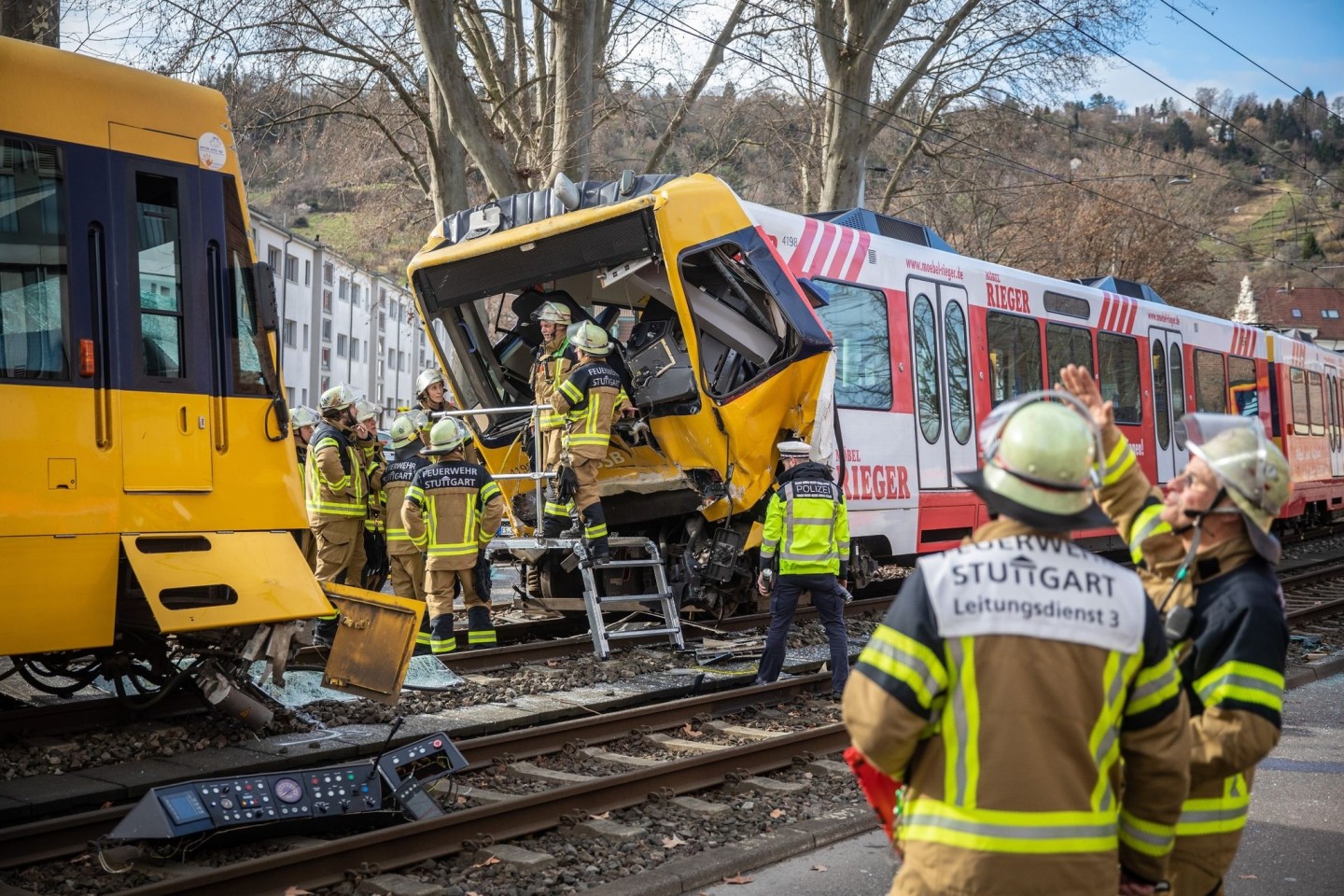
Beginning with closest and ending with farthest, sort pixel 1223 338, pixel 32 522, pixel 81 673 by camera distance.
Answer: pixel 32 522
pixel 81 673
pixel 1223 338

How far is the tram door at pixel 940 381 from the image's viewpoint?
11.9 metres

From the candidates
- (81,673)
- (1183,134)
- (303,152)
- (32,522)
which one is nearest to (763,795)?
(32,522)

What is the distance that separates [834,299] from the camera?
36.1 ft

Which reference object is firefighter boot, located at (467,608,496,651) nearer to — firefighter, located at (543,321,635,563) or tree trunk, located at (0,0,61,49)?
firefighter, located at (543,321,635,563)

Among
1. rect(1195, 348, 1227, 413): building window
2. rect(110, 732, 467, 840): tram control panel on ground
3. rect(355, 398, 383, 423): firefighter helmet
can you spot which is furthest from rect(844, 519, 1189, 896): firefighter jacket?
rect(1195, 348, 1227, 413): building window

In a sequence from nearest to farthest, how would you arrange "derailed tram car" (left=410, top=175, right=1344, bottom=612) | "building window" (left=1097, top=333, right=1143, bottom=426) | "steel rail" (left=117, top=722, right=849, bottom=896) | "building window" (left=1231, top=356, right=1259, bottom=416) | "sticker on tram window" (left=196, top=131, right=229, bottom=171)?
Answer: "steel rail" (left=117, top=722, right=849, bottom=896) < "sticker on tram window" (left=196, top=131, right=229, bottom=171) < "derailed tram car" (left=410, top=175, right=1344, bottom=612) < "building window" (left=1097, top=333, right=1143, bottom=426) < "building window" (left=1231, top=356, right=1259, bottom=416)

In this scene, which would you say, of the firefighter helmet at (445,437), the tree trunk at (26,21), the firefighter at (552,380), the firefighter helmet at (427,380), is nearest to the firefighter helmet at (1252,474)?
the firefighter at (552,380)

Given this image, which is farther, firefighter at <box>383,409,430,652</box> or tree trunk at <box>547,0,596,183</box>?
tree trunk at <box>547,0,596,183</box>

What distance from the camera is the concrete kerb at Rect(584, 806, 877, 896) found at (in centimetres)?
474

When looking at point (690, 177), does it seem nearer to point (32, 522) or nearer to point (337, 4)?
point (32, 522)

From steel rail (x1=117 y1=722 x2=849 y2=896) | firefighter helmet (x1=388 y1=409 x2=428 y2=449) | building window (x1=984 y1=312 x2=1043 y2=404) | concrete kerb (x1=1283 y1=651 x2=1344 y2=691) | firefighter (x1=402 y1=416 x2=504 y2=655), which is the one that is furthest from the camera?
building window (x1=984 y1=312 x2=1043 y2=404)

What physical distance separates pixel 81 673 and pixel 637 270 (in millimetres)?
4702

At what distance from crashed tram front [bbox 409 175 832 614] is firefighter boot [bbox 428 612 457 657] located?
162 cm

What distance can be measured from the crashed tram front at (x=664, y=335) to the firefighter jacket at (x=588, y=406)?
675 millimetres
